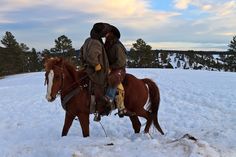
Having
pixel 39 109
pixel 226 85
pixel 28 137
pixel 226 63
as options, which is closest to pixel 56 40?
pixel 226 63

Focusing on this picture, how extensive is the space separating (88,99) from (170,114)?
16.3 ft

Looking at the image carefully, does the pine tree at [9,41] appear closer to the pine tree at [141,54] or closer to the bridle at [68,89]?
the pine tree at [141,54]

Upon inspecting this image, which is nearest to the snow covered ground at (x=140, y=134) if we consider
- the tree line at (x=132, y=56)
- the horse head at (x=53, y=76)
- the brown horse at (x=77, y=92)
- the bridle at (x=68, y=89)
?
the brown horse at (x=77, y=92)

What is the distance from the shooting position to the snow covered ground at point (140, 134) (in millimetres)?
5996

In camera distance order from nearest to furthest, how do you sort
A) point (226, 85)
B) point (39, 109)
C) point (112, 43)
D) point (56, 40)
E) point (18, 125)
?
point (112, 43), point (18, 125), point (39, 109), point (226, 85), point (56, 40)

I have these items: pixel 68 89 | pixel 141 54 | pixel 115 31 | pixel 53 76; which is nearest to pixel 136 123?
pixel 68 89

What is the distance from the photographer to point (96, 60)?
7.61 meters

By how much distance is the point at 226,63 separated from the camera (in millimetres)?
57812

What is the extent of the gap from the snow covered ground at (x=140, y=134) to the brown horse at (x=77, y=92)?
0.47m

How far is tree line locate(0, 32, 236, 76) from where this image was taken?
155ft

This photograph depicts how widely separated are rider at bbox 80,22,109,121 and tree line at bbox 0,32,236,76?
33.9m

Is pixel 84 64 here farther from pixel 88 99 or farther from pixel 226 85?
pixel 226 85

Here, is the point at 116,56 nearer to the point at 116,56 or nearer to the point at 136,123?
the point at 116,56

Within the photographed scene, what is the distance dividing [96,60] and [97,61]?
0.11 feet
